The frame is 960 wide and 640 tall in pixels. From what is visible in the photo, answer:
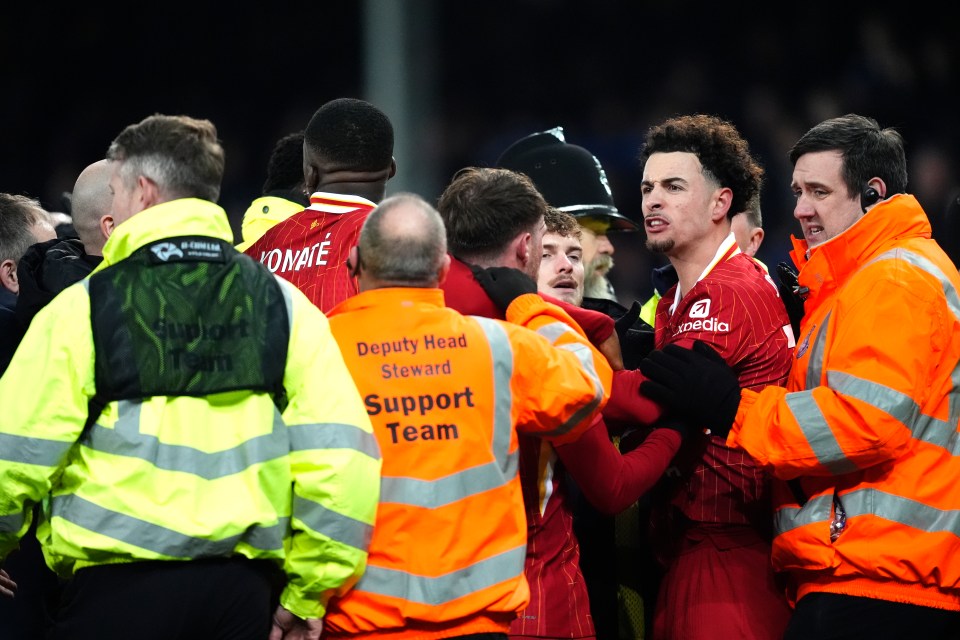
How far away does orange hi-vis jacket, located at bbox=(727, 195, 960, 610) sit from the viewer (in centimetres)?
375

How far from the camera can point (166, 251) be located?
321 centimetres

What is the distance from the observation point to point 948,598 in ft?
12.7

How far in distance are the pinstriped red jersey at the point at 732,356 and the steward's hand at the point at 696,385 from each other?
13cm

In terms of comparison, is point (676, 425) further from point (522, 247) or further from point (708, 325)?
point (522, 247)

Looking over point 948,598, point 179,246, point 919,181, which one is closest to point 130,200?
point 179,246

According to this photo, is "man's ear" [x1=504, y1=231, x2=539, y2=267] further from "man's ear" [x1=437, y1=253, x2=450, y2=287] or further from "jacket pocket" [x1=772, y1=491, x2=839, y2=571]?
"jacket pocket" [x1=772, y1=491, x2=839, y2=571]

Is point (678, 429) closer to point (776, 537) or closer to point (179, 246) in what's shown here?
point (776, 537)

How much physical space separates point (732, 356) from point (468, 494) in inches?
52.2

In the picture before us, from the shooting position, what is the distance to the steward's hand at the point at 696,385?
3973 mm

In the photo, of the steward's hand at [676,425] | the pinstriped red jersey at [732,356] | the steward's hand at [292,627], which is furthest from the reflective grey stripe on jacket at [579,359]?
the steward's hand at [292,627]

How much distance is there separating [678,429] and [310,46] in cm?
698

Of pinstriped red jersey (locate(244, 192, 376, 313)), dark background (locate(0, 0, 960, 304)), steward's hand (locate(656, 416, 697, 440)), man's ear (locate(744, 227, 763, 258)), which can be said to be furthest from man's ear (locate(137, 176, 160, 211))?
dark background (locate(0, 0, 960, 304))

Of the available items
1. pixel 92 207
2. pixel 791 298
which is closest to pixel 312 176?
pixel 92 207

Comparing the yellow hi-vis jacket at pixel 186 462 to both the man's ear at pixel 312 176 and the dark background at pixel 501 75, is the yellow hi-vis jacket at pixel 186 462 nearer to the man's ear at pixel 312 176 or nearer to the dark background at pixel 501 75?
the man's ear at pixel 312 176
